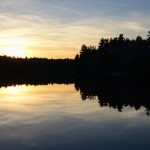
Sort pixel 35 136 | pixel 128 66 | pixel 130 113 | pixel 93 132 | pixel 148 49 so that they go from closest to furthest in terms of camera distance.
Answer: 1. pixel 35 136
2. pixel 93 132
3. pixel 130 113
4. pixel 148 49
5. pixel 128 66

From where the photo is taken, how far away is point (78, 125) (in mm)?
25062

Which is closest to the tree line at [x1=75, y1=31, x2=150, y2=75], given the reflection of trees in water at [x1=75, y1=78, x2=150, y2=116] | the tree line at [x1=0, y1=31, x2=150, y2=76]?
the tree line at [x1=0, y1=31, x2=150, y2=76]

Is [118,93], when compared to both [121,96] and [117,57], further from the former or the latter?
[117,57]

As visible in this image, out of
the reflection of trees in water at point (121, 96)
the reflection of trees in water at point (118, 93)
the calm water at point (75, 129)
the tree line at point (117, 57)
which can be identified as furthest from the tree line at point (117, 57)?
Answer: the calm water at point (75, 129)

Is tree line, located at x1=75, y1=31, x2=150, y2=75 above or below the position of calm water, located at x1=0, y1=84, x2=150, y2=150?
above

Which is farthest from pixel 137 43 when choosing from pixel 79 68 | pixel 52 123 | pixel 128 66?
pixel 52 123

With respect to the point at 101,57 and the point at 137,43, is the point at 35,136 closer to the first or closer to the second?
the point at 137,43

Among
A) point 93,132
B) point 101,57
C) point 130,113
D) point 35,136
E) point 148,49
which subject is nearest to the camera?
point 35,136

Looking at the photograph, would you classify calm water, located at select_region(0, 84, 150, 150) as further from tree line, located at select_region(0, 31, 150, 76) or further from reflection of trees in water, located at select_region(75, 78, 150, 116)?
tree line, located at select_region(0, 31, 150, 76)

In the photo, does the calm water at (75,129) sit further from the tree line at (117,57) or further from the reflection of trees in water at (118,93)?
the tree line at (117,57)

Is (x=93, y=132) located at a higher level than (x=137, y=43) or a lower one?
lower

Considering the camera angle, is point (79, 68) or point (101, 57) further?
point (79, 68)

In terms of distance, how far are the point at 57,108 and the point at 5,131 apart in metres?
13.4

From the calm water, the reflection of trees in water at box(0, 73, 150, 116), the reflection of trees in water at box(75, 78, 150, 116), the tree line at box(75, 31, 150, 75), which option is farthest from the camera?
the tree line at box(75, 31, 150, 75)
